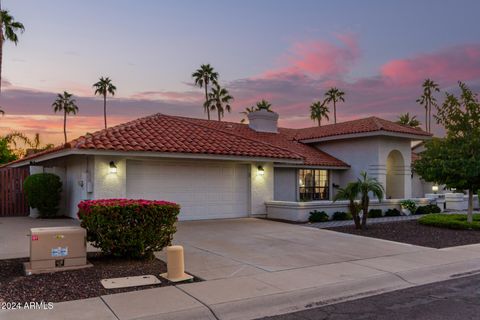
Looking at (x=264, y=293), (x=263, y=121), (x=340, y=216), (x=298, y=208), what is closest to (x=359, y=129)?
(x=263, y=121)

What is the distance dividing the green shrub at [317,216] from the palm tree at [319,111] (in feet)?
168

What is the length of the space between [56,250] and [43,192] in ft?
35.5

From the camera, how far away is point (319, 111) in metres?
67.8

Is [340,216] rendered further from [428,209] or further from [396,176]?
[396,176]

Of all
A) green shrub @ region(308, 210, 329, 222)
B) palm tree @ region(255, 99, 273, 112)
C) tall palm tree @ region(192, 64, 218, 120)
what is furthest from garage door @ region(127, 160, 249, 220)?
tall palm tree @ region(192, 64, 218, 120)

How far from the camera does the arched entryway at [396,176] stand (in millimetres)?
24469

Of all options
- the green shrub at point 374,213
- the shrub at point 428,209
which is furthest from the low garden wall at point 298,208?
the shrub at point 428,209

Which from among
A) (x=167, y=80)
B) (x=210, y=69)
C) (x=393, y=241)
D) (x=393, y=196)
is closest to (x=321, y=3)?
(x=167, y=80)

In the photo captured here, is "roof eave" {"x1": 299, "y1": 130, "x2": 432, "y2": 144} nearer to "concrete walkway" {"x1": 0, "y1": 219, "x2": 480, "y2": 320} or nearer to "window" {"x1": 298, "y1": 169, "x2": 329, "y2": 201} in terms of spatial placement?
"window" {"x1": 298, "y1": 169, "x2": 329, "y2": 201}

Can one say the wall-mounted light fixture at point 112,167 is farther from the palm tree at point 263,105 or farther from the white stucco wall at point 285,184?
the palm tree at point 263,105

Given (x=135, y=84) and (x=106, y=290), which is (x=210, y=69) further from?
(x=106, y=290)

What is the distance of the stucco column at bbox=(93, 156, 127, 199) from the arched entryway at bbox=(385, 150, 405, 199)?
15685 millimetres

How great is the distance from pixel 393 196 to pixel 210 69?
33236 mm

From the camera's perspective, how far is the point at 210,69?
174 ft
